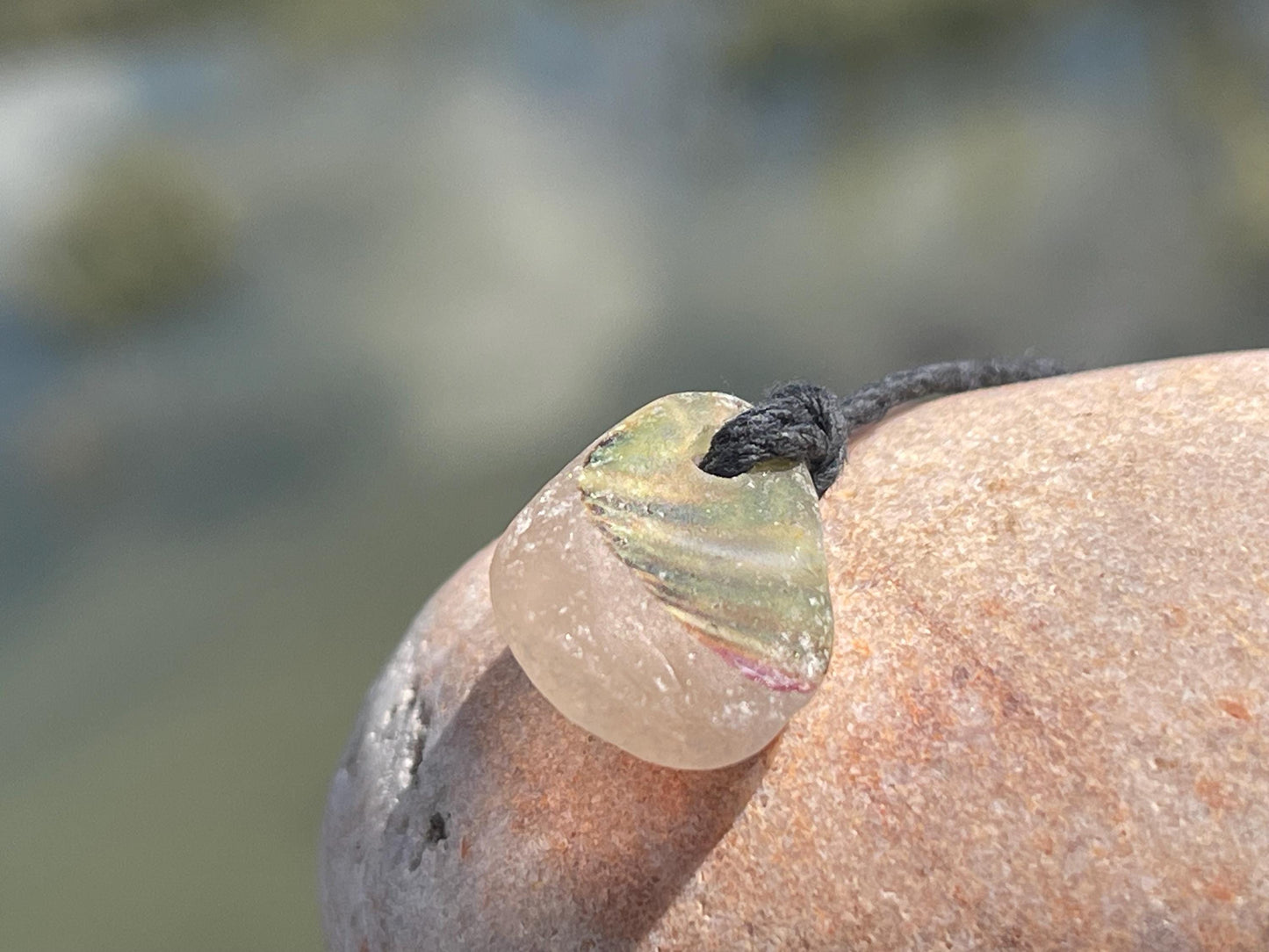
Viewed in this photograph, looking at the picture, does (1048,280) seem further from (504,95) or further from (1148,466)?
(1148,466)

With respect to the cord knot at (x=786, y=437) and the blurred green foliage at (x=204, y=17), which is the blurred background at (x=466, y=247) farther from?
the cord knot at (x=786, y=437)

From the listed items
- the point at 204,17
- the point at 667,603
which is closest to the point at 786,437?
the point at 667,603

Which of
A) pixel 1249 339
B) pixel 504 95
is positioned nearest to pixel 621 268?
pixel 504 95

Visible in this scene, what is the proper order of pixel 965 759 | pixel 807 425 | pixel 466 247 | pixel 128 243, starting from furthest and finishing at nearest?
pixel 466 247, pixel 128 243, pixel 807 425, pixel 965 759

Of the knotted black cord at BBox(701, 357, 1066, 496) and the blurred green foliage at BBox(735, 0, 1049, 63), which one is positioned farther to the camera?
the blurred green foliage at BBox(735, 0, 1049, 63)

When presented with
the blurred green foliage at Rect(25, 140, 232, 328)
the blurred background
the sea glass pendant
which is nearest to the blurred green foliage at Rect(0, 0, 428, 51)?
the blurred background

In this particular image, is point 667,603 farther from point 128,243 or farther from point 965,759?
point 128,243

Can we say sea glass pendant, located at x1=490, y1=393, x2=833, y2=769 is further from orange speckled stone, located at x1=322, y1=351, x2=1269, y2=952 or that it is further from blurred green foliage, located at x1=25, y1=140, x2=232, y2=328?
blurred green foliage, located at x1=25, y1=140, x2=232, y2=328
